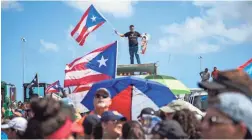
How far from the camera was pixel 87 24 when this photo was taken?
36.5 feet

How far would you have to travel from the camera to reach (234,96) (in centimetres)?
298

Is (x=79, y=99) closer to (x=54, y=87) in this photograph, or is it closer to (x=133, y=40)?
(x=133, y=40)

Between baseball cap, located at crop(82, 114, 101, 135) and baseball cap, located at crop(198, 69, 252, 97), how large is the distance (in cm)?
159

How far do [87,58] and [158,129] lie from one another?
18.3ft

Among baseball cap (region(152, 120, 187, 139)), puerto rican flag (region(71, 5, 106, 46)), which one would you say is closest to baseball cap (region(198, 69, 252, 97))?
baseball cap (region(152, 120, 187, 139))

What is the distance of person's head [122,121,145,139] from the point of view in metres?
4.21

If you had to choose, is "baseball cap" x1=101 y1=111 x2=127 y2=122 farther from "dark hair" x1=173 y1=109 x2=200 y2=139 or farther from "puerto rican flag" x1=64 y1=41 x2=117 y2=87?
"puerto rican flag" x1=64 y1=41 x2=117 y2=87

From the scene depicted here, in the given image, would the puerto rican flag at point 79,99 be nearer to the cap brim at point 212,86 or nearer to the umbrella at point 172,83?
the umbrella at point 172,83

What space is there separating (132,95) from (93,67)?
75.8 inches

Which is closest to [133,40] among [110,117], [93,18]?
[93,18]

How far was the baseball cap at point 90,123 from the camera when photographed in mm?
4591

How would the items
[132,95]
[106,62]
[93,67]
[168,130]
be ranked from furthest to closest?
[93,67]
[106,62]
[132,95]
[168,130]

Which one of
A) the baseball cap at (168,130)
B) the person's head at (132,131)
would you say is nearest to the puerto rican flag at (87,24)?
the person's head at (132,131)

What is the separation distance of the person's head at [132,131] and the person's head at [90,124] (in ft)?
1.17
